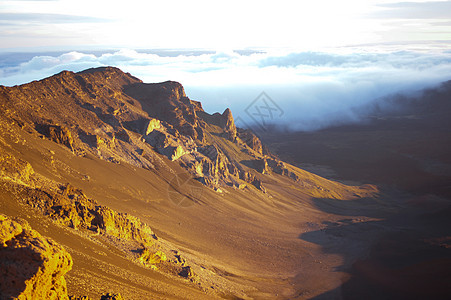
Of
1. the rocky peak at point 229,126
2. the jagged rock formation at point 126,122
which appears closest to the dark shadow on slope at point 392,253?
the jagged rock formation at point 126,122

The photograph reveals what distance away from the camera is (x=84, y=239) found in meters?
26.0

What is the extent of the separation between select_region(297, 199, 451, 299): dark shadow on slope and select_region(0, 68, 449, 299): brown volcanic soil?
287 mm

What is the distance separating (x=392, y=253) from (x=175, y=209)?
1102 inches

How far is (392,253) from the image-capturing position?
174ft

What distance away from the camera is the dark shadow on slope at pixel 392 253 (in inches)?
1570

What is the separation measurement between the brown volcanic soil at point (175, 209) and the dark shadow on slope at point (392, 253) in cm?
29

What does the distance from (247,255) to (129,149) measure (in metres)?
22.6

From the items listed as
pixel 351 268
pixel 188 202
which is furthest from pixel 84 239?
pixel 351 268

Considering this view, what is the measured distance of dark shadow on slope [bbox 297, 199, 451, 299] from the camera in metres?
39.9

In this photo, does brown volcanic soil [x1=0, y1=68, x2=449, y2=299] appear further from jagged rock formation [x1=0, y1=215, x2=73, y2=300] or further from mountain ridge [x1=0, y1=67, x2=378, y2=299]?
jagged rock formation [x1=0, y1=215, x2=73, y2=300]

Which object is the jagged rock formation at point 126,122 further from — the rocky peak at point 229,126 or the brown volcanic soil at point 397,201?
the brown volcanic soil at point 397,201

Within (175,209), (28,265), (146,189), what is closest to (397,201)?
(175,209)

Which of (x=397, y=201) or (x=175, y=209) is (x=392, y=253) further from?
(x=397, y=201)

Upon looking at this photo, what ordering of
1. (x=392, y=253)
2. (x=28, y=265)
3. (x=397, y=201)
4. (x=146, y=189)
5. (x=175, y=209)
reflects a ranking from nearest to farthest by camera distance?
(x=28, y=265), (x=175, y=209), (x=146, y=189), (x=392, y=253), (x=397, y=201)
